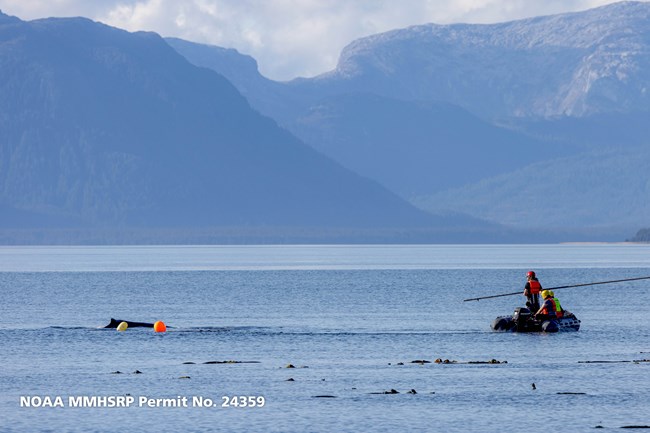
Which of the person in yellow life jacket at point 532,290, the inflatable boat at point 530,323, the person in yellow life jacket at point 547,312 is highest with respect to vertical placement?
the person in yellow life jacket at point 532,290

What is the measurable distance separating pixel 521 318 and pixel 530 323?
0.53 m

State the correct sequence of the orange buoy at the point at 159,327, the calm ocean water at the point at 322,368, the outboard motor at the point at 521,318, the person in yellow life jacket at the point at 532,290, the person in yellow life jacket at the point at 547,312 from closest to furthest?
the calm ocean water at the point at 322,368
the person in yellow life jacket at the point at 532,290
the person in yellow life jacket at the point at 547,312
the outboard motor at the point at 521,318
the orange buoy at the point at 159,327

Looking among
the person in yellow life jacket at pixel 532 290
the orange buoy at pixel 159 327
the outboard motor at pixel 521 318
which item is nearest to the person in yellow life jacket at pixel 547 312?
the person in yellow life jacket at pixel 532 290

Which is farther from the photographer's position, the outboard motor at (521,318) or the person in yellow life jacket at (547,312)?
the outboard motor at (521,318)

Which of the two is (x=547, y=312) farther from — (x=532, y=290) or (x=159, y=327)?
(x=159, y=327)

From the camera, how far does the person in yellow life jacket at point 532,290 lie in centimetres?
7800

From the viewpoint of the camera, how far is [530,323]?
8175 cm

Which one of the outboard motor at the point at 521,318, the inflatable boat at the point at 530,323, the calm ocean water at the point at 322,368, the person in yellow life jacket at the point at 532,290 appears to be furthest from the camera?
the outboard motor at the point at 521,318

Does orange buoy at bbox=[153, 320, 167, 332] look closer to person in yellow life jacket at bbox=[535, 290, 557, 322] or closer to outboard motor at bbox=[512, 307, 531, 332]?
outboard motor at bbox=[512, 307, 531, 332]

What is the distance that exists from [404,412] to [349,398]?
354 cm

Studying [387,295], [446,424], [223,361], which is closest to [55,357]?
[223,361]

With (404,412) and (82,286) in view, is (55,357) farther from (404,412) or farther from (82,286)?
(82,286)

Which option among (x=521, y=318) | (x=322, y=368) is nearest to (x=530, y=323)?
(x=521, y=318)

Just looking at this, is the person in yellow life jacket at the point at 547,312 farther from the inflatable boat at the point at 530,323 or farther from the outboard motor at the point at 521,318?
the outboard motor at the point at 521,318
